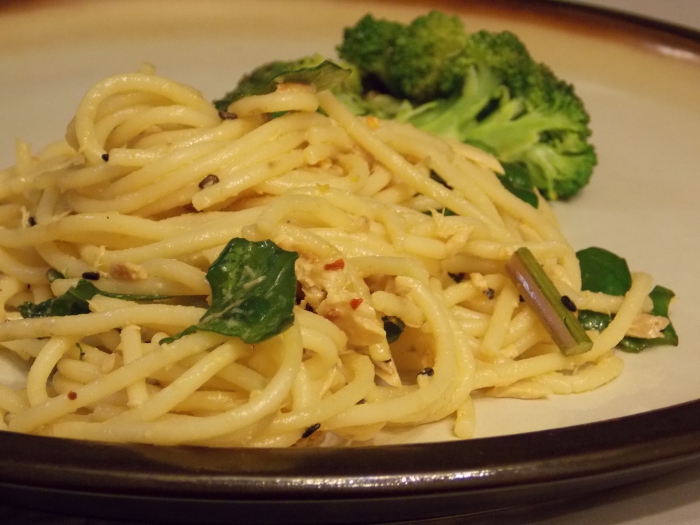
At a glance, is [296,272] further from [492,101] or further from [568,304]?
[492,101]

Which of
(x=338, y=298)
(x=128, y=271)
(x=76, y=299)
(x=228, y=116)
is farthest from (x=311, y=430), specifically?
(x=228, y=116)

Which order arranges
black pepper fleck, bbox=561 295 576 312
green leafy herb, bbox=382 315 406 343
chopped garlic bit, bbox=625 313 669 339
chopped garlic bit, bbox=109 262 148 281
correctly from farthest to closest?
chopped garlic bit, bbox=625 313 669 339
black pepper fleck, bbox=561 295 576 312
green leafy herb, bbox=382 315 406 343
chopped garlic bit, bbox=109 262 148 281

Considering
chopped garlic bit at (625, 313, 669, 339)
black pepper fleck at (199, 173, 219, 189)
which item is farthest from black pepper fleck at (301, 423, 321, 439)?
chopped garlic bit at (625, 313, 669, 339)

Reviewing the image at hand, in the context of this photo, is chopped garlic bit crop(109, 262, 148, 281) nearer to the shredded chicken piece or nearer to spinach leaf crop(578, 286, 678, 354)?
the shredded chicken piece

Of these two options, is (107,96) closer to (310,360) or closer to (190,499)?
(310,360)

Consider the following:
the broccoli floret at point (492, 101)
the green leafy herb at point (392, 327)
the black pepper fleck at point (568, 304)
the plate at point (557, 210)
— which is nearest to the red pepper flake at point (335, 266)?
the green leafy herb at point (392, 327)

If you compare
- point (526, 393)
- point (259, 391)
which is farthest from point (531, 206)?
point (259, 391)

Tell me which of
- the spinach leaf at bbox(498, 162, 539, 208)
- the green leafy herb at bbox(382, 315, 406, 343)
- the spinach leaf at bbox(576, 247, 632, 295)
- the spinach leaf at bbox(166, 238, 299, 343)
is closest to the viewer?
the spinach leaf at bbox(166, 238, 299, 343)
